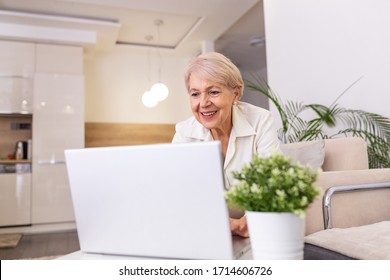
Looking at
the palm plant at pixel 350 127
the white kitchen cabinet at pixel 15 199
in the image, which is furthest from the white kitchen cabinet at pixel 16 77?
the palm plant at pixel 350 127

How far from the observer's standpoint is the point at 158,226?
708 mm

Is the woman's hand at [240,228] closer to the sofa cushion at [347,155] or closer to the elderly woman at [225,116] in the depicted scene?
the elderly woman at [225,116]

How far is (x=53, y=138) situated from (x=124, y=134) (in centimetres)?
144

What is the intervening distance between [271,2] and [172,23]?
6.04 ft

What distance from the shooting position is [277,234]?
0.54m

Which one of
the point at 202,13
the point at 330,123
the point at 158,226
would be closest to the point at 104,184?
the point at 158,226

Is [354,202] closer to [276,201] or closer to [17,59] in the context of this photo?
[276,201]

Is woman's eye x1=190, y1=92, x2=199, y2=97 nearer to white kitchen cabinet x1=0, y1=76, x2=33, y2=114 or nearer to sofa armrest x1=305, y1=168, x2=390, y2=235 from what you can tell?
sofa armrest x1=305, y1=168, x2=390, y2=235

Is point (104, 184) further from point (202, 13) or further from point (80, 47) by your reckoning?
point (80, 47)

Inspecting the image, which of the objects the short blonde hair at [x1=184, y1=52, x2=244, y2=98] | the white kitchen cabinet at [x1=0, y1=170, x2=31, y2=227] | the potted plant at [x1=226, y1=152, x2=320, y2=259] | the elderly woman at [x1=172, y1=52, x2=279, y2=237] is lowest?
the white kitchen cabinet at [x1=0, y1=170, x2=31, y2=227]

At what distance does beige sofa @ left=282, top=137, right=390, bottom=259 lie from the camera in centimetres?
130

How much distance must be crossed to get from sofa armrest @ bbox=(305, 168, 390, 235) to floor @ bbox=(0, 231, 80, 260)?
2.82 metres

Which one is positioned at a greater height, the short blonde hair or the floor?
the short blonde hair

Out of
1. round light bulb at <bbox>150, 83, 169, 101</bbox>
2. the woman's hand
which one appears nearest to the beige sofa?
the woman's hand
